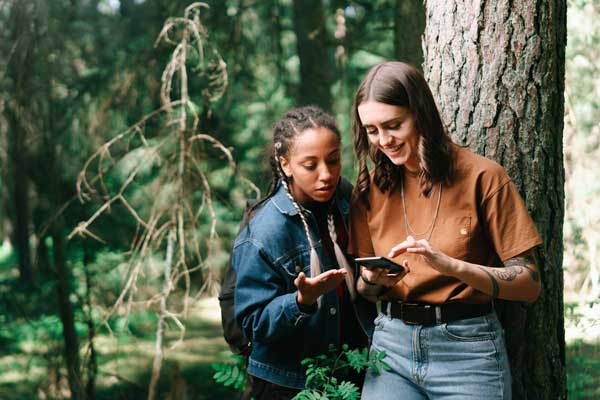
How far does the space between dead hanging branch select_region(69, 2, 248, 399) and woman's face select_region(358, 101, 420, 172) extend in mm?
2290

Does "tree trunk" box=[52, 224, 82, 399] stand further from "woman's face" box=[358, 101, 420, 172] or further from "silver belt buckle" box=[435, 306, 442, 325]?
"silver belt buckle" box=[435, 306, 442, 325]

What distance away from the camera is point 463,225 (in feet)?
7.84

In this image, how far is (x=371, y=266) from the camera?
2363 mm

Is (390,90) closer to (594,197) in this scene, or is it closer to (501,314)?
(501,314)

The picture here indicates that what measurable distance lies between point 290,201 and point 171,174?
2.69 m

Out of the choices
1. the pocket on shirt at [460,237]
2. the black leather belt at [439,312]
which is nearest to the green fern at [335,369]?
the black leather belt at [439,312]

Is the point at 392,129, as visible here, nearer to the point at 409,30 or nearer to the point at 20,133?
the point at 409,30

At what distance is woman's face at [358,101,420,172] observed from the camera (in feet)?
8.03

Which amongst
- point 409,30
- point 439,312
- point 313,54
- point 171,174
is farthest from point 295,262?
point 313,54

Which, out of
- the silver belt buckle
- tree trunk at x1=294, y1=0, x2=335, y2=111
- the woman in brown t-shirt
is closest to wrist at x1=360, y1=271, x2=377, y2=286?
the woman in brown t-shirt

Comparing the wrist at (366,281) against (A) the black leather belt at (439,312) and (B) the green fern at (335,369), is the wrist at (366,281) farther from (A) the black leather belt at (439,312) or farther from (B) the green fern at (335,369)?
(B) the green fern at (335,369)

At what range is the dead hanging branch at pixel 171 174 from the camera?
487 cm

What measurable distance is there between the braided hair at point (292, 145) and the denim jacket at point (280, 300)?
0.02 m

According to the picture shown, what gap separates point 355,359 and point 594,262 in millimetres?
5274
